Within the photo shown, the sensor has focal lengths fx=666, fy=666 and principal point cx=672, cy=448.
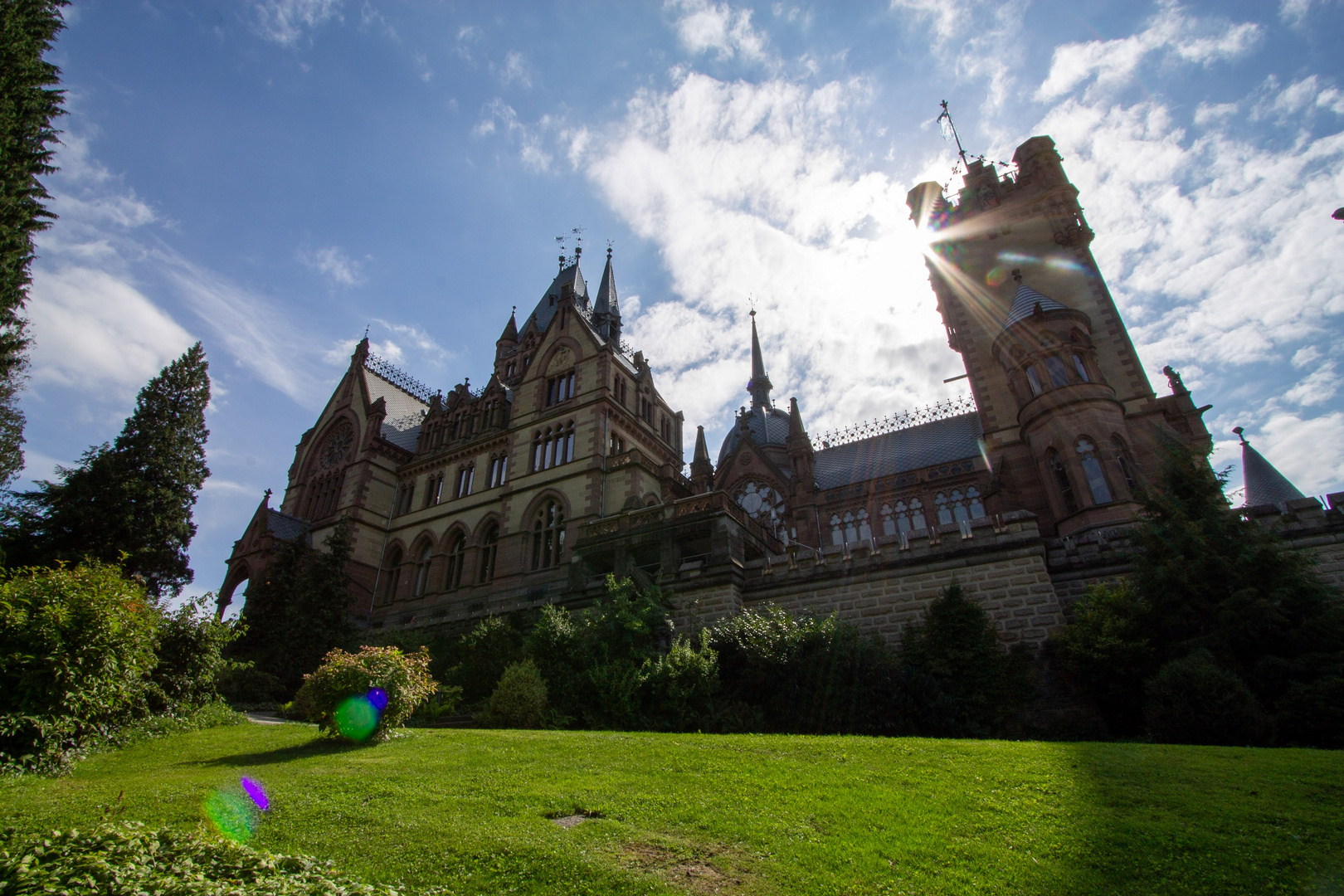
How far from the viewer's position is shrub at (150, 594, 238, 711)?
15.0 m

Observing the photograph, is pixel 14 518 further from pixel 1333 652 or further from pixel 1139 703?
pixel 1333 652

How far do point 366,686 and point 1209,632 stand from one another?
53.3 ft

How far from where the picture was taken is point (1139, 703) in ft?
43.5

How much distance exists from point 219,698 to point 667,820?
51.8ft

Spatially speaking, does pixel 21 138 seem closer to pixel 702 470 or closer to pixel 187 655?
pixel 187 655

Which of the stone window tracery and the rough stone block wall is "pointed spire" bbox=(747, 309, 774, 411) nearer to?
the stone window tracery

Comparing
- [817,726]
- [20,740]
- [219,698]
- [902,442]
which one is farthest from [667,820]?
[902,442]

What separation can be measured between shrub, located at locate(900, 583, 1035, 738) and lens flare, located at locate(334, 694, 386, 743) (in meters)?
10.6

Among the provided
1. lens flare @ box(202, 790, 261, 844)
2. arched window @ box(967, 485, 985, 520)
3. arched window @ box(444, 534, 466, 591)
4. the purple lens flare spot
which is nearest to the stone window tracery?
arched window @ box(967, 485, 985, 520)

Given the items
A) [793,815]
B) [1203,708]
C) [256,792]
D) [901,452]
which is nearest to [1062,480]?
[901,452]

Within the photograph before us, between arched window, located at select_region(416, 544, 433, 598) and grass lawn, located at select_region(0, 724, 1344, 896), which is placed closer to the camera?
grass lawn, located at select_region(0, 724, 1344, 896)

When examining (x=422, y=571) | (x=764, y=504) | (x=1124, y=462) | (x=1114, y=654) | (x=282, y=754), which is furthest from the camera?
(x=422, y=571)

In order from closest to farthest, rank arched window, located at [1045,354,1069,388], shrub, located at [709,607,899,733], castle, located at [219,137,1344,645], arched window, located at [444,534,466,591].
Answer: shrub, located at [709,607,899,733] < castle, located at [219,137,1344,645] < arched window, located at [1045,354,1069,388] < arched window, located at [444,534,466,591]

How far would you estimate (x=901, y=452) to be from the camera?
33.6 meters
